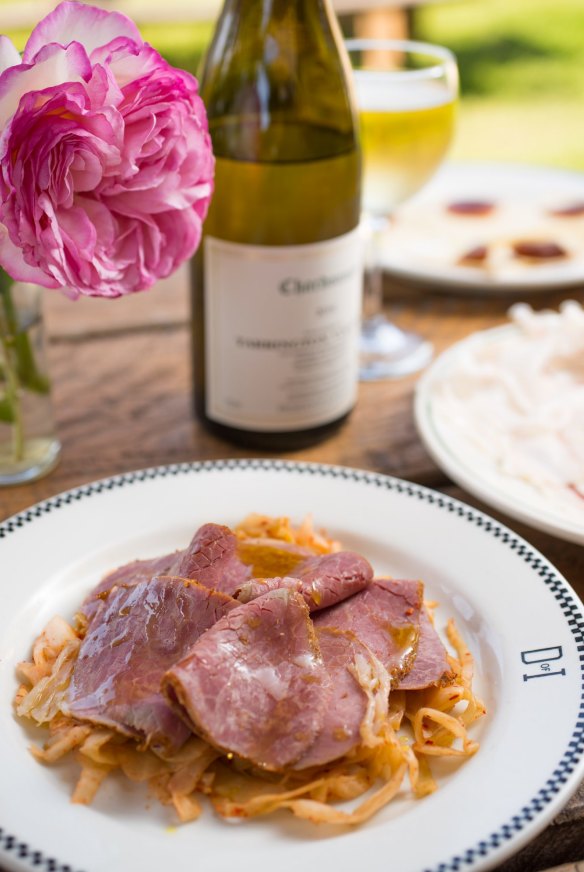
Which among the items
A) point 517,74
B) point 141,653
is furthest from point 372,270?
point 517,74

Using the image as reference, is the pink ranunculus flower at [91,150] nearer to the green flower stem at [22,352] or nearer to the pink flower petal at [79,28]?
the pink flower petal at [79,28]

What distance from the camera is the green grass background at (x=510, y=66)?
4898 mm

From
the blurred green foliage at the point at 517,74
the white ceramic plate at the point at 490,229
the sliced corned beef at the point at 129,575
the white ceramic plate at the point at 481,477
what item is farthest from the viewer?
the blurred green foliage at the point at 517,74

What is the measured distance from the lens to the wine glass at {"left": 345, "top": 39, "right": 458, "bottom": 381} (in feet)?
5.49

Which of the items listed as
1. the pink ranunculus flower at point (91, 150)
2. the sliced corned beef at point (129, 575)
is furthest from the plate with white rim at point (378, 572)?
the pink ranunculus flower at point (91, 150)

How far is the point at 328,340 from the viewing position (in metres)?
1.48

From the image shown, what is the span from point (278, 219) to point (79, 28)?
0.46m

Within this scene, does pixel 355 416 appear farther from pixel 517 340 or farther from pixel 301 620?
pixel 301 620

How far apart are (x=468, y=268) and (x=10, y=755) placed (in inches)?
51.6

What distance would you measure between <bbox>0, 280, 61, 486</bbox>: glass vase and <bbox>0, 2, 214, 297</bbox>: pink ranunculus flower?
0.23 meters

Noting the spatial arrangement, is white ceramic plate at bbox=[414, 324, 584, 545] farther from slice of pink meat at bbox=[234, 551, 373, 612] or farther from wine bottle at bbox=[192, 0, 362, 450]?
slice of pink meat at bbox=[234, 551, 373, 612]

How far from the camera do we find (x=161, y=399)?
1703 mm

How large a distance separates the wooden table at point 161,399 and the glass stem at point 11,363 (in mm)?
67

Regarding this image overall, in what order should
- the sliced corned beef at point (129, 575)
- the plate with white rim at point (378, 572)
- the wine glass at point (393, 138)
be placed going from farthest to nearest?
the wine glass at point (393, 138)
the sliced corned beef at point (129, 575)
the plate with white rim at point (378, 572)
